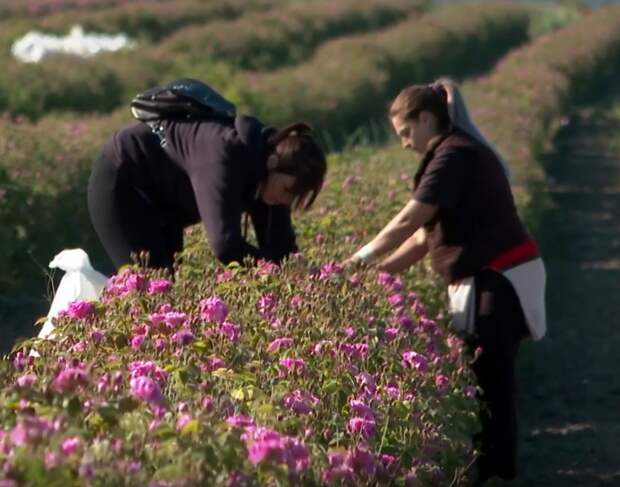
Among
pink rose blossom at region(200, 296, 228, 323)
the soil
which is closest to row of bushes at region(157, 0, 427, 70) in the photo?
the soil

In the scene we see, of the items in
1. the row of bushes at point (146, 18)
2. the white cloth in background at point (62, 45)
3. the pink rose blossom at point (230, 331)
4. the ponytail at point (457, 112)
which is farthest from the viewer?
the row of bushes at point (146, 18)

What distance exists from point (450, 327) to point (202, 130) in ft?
3.87

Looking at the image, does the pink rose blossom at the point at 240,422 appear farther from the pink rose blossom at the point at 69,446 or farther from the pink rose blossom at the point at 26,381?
the pink rose blossom at the point at 69,446

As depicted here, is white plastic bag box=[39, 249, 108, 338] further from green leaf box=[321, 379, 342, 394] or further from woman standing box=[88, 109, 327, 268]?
green leaf box=[321, 379, 342, 394]

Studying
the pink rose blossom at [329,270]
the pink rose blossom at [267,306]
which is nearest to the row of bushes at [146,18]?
the pink rose blossom at [329,270]

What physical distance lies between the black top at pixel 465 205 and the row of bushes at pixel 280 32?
15.5m

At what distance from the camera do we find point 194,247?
592cm

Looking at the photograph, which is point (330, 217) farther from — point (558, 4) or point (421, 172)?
point (558, 4)

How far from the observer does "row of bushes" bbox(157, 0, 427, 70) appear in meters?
24.0

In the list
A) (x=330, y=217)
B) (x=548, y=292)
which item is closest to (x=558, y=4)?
(x=548, y=292)

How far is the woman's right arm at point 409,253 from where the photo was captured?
5.92 metres

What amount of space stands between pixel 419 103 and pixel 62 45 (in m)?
18.1

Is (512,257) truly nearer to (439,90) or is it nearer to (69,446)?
(439,90)

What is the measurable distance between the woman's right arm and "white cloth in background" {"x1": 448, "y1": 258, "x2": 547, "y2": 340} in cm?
15
